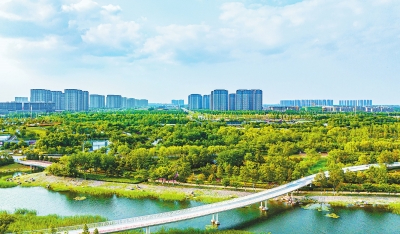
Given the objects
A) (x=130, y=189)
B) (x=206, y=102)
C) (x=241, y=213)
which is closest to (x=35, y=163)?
(x=130, y=189)

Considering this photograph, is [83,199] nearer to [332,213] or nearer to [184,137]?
[332,213]

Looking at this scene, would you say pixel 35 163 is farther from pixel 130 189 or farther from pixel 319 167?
pixel 319 167

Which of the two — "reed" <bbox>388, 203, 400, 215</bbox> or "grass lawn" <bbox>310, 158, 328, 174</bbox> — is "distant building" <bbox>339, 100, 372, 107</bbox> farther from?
"reed" <bbox>388, 203, 400, 215</bbox>

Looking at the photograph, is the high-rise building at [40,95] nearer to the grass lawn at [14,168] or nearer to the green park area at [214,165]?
the green park area at [214,165]

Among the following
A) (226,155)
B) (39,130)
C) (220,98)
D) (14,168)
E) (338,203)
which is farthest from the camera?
(220,98)

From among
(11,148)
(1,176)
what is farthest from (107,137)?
(1,176)

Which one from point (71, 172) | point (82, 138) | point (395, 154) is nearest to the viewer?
A: point (71, 172)

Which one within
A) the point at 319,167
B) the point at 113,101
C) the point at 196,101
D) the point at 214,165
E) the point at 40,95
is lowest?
the point at 319,167
